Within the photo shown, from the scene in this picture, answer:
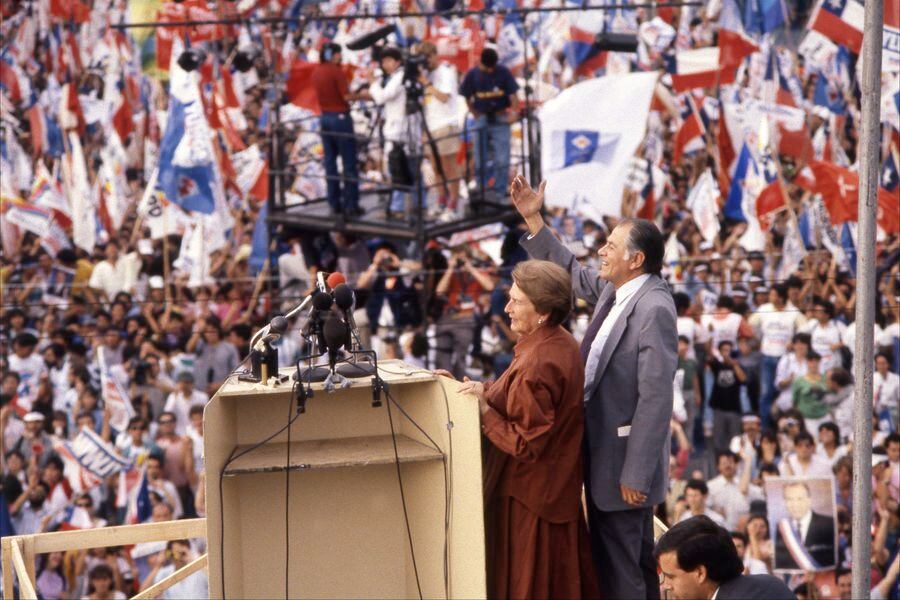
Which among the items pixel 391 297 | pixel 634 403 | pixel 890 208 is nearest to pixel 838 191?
pixel 890 208

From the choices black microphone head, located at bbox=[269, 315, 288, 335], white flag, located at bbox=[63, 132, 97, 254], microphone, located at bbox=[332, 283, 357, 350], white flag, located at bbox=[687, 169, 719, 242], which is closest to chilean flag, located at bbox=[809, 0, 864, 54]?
white flag, located at bbox=[687, 169, 719, 242]

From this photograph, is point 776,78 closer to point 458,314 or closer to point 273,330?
point 458,314

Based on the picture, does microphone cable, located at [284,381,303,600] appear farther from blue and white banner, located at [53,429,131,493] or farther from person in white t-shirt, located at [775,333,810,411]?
person in white t-shirt, located at [775,333,810,411]

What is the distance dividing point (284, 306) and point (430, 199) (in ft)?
5.59

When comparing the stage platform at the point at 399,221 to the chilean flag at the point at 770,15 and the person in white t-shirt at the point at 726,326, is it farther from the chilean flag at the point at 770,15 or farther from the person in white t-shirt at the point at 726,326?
the chilean flag at the point at 770,15

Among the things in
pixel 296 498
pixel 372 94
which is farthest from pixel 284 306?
pixel 296 498

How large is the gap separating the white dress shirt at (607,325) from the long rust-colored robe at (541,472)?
0.64 ft

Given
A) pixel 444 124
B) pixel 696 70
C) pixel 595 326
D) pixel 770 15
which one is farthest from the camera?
pixel 770 15

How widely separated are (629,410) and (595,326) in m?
0.41

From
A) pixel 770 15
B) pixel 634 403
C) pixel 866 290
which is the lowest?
pixel 634 403

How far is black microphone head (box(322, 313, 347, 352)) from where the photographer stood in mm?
4199

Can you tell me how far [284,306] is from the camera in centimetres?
1206

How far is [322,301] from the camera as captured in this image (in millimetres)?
4184

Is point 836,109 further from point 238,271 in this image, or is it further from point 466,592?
point 466,592
